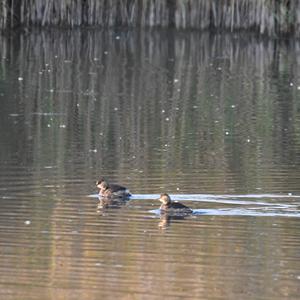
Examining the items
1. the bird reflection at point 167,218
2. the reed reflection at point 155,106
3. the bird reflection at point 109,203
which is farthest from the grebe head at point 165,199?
the reed reflection at point 155,106

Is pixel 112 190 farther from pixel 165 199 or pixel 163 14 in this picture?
pixel 163 14

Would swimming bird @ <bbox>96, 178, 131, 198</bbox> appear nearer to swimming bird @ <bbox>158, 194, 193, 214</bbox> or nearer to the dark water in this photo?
the dark water

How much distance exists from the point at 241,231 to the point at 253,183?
98.5 inches

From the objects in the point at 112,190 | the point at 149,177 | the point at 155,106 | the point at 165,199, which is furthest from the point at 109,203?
the point at 155,106

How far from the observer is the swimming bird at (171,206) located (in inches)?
485

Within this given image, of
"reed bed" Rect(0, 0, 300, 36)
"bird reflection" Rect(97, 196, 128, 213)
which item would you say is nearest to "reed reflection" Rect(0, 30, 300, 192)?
"reed bed" Rect(0, 0, 300, 36)

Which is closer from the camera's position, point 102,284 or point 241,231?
point 102,284

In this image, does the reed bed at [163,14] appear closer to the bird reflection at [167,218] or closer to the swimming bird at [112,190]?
the swimming bird at [112,190]

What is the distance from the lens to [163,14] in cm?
3606

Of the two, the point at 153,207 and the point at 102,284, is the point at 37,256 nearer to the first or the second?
the point at 102,284

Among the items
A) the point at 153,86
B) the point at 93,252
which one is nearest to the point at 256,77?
the point at 153,86

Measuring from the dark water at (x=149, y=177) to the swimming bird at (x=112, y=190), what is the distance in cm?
10

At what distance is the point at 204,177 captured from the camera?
14469 millimetres

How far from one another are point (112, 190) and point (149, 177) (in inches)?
63.2
